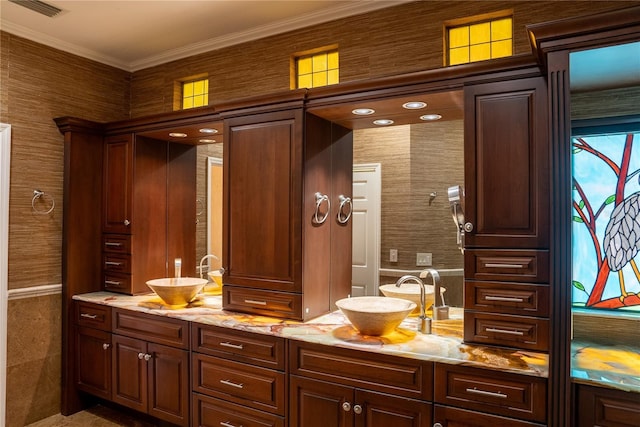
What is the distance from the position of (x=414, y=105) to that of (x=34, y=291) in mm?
2897

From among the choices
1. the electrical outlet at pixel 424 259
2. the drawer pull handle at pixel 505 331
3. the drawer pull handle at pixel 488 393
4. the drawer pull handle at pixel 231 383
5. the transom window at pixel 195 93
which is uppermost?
the transom window at pixel 195 93

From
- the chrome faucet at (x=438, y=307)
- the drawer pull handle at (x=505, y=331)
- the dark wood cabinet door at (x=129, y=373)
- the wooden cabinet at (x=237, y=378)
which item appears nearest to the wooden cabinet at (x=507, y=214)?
the drawer pull handle at (x=505, y=331)

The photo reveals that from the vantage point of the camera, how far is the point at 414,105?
240 centimetres

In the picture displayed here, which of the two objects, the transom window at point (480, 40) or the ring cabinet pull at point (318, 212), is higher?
the transom window at point (480, 40)

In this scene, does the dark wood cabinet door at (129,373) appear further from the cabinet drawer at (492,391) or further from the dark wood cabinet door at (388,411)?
the cabinet drawer at (492,391)

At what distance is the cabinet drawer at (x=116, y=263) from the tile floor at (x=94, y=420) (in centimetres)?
105

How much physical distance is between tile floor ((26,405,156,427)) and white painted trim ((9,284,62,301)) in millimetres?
914

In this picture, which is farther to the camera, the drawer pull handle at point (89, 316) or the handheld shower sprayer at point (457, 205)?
the drawer pull handle at point (89, 316)

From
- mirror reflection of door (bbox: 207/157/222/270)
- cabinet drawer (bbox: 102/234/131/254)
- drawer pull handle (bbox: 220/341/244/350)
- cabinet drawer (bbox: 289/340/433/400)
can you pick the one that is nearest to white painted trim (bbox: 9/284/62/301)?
cabinet drawer (bbox: 102/234/131/254)

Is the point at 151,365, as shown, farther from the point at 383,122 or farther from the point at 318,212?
the point at 383,122

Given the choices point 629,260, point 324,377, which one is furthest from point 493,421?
point 629,260

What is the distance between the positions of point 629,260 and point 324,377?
154 centimetres

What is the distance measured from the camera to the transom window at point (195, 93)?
11.6 ft

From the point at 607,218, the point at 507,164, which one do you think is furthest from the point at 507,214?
the point at 607,218
